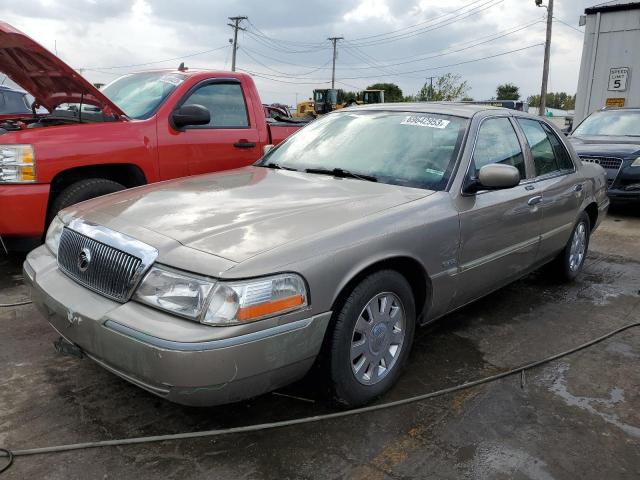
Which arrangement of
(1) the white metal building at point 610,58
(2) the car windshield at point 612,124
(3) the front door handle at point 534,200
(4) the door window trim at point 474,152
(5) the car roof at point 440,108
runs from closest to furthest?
(4) the door window trim at point 474,152 < (5) the car roof at point 440,108 < (3) the front door handle at point 534,200 < (2) the car windshield at point 612,124 < (1) the white metal building at point 610,58

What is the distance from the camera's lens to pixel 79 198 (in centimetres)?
450

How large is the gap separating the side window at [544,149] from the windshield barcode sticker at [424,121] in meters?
0.93

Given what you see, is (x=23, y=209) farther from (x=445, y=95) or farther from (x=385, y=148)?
(x=445, y=95)

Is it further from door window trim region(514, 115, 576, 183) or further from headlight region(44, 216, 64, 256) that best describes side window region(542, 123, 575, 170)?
headlight region(44, 216, 64, 256)

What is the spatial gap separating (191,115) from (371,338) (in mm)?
2928

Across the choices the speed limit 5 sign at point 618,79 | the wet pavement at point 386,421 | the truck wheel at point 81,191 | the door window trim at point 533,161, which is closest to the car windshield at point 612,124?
the speed limit 5 sign at point 618,79

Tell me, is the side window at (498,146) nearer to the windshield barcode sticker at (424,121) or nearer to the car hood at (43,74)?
the windshield barcode sticker at (424,121)

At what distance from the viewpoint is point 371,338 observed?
9.32 ft

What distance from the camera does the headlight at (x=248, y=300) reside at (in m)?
2.24

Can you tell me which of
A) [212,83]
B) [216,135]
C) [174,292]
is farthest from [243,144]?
[174,292]

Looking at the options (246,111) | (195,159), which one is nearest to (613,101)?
(246,111)

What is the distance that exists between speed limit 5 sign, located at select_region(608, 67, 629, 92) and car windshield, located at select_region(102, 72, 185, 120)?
10.7 m

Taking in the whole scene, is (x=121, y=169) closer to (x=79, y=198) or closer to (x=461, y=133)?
(x=79, y=198)

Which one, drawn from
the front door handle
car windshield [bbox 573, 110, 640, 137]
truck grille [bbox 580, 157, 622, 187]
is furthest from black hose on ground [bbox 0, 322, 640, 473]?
car windshield [bbox 573, 110, 640, 137]
